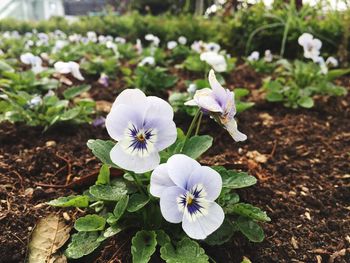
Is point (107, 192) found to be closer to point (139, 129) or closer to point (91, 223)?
point (91, 223)

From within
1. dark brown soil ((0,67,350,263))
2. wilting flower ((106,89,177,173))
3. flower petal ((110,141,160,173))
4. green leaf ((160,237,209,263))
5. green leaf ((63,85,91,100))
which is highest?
wilting flower ((106,89,177,173))

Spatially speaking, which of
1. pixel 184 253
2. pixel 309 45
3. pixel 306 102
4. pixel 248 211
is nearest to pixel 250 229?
pixel 248 211

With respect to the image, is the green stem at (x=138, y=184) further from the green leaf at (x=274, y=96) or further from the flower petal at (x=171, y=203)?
the green leaf at (x=274, y=96)

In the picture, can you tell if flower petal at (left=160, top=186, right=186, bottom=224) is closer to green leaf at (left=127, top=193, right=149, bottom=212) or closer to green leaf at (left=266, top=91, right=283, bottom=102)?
green leaf at (left=127, top=193, right=149, bottom=212)

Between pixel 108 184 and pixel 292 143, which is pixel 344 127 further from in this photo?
pixel 108 184

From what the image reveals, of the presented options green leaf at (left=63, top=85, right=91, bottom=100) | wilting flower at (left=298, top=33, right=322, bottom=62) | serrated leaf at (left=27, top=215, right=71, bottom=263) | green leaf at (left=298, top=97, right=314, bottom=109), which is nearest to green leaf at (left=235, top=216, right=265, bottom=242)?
serrated leaf at (left=27, top=215, right=71, bottom=263)

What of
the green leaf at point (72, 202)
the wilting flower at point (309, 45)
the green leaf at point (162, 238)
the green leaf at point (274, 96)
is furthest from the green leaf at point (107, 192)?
the wilting flower at point (309, 45)

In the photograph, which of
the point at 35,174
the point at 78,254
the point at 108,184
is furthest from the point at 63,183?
the point at 78,254

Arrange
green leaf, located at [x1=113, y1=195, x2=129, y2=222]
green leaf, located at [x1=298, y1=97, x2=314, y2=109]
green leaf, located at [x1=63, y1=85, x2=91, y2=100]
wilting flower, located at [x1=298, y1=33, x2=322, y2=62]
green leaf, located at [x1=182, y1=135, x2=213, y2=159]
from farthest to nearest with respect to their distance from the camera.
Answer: wilting flower, located at [x1=298, y1=33, x2=322, y2=62] < green leaf, located at [x1=298, y1=97, x2=314, y2=109] < green leaf, located at [x1=63, y1=85, x2=91, y2=100] < green leaf, located at [x1=182, y1=135, x2=213, y2=159] < green leaf, located at [x1=113, y1=195, x2=129, y2=222]
